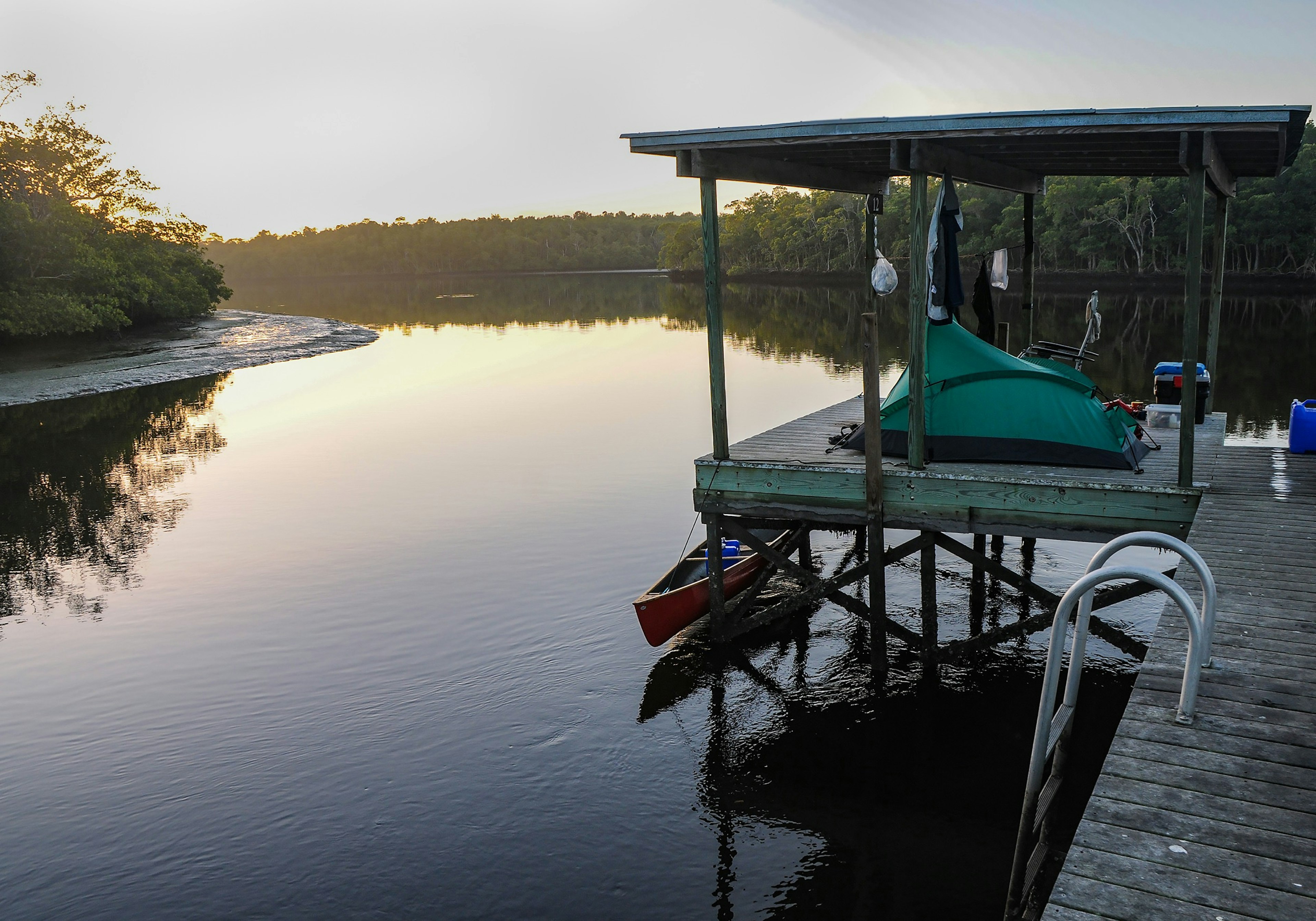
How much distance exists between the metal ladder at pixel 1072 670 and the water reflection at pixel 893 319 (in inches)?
415

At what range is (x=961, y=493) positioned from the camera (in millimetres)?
9477

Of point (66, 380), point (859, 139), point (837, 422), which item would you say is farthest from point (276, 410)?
point (859, 139)

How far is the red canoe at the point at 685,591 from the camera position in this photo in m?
11.3

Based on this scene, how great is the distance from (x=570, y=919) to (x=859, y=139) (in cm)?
716

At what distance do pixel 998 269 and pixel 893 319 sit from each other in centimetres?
5024

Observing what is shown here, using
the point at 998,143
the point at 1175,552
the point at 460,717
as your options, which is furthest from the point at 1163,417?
the point at 460,717

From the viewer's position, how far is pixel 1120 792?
4.46 m

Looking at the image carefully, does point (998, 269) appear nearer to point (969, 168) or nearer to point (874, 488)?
point (969, 168)

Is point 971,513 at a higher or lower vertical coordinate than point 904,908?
higher

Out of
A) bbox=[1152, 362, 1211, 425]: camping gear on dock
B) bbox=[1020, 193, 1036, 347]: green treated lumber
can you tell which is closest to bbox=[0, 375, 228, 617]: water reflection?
bbox=[1020, 193, 1036, 347]: green treated lumber

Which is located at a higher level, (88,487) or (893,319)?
(88,487)

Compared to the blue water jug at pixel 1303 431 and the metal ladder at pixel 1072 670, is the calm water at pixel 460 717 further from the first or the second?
the blue water jug at pixel 1303 431

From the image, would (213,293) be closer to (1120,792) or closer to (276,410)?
Result: (276,410)

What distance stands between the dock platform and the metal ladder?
3288mm
